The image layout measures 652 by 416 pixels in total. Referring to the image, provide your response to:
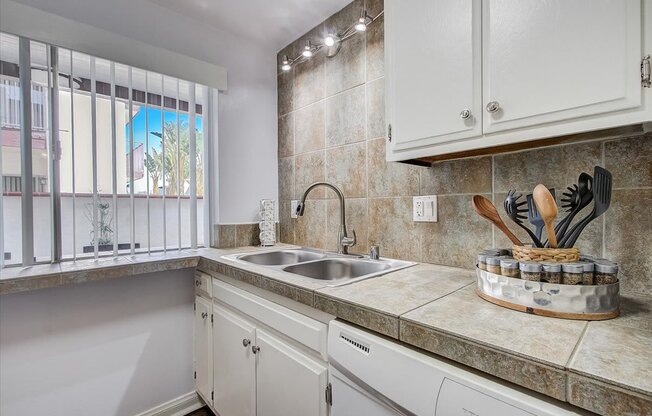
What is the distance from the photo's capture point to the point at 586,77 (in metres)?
0.74

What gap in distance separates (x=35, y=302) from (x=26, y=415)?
0.51 metres

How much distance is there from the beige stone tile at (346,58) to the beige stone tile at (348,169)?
14.2 inches

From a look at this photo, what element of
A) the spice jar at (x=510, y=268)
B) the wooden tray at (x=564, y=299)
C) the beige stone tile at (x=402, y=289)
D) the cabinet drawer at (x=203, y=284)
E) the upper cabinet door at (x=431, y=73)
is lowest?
the cabinet drawer at (x=203, y=284)

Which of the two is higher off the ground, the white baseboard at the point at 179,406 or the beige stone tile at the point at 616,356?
the beige stone tile at the point at 616,356

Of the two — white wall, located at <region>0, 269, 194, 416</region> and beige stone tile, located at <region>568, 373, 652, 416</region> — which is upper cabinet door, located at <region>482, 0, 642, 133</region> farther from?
white wall, located at <region>0, 269, 194, 416</region>

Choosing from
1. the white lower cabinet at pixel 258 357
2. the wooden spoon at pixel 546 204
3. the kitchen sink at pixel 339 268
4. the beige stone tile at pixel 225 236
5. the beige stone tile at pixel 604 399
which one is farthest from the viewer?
the beige stone tile at pixel 225 236

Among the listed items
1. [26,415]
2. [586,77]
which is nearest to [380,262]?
[586,77]

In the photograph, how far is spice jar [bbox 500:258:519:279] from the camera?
31.1 inches

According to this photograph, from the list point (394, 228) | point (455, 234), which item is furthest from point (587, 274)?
point (394, 228)

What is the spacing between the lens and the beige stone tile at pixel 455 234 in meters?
1.22

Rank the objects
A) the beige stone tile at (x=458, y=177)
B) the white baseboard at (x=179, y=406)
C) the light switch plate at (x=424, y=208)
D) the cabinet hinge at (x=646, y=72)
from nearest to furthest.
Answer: the cabinet hinge at (x=646, y=72)
the beige stone tile at (x=458, y=177)
the light switch plate at (x=424, y=208)
the white baseboard at (x=179, y=406)

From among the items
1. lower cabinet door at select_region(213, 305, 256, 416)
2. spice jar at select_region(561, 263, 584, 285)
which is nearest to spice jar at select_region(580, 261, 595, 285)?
spice jar at select_region(561, 263, 584, 285)

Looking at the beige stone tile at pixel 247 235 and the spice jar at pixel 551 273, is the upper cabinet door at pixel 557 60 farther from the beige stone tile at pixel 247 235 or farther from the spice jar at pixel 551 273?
the beige stone tile at pixel 247 235

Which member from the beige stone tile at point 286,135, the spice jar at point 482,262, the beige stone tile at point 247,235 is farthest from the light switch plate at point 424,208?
the beige stone tile at point 247,235
